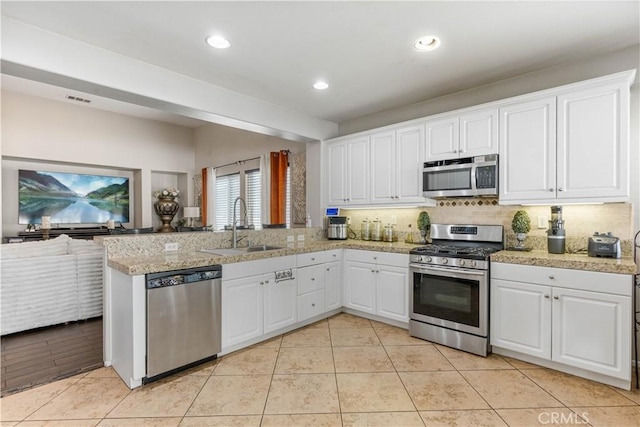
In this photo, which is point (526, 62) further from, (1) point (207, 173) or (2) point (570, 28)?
(1) point (207, 173)

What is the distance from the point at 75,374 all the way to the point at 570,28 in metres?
4.66

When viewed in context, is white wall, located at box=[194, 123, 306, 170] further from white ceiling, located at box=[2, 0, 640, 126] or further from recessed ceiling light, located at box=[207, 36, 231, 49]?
recessed ceiling light, located at box=[207, 36, 231, 49]

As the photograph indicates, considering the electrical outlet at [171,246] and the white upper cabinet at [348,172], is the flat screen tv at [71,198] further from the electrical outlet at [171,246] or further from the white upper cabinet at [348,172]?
the white upper cabinet at [348,172]

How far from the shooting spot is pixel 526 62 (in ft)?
9.47

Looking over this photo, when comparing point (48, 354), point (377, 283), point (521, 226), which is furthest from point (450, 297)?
point (48, 354)

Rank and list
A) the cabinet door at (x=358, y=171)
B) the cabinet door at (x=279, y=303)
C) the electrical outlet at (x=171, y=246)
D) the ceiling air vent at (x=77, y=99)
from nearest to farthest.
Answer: the electrical outlet at (x=171, y=246) → the cabinet door at (x=279, y=303) → the cabinet door at (x=358, y=171) → the ceiling air vent at (x=77, y=99)

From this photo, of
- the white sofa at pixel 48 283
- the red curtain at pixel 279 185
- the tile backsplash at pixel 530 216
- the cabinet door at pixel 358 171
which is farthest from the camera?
the red curtain at pixel 279 185

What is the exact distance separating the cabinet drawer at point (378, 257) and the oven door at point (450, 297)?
0.17 m

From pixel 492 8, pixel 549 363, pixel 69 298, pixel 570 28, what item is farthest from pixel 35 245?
pixel 570 28

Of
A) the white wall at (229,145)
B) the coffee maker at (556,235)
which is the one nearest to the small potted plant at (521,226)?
the coffee maker at (556,235)

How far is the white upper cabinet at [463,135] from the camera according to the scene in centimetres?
311

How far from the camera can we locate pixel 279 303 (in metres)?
3.31

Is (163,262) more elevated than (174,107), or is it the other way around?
(174,107)

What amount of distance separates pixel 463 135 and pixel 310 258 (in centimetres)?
210
